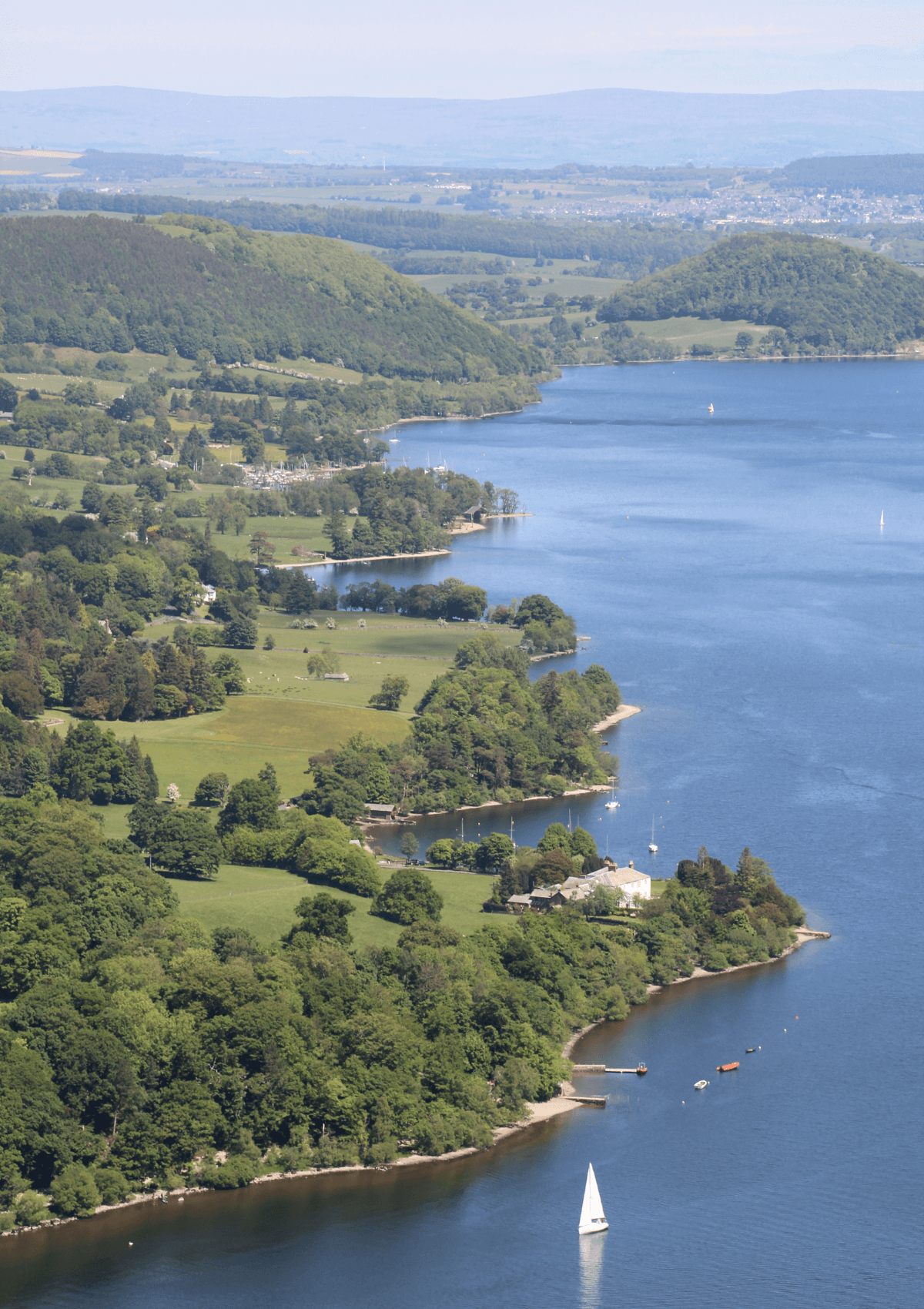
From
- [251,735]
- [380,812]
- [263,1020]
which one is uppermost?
[263,1020]

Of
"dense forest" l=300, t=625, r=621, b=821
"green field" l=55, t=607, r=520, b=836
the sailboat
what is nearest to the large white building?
"dense forest" l=300, t=625, r=621, b=821

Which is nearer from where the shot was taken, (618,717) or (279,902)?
(279,902)

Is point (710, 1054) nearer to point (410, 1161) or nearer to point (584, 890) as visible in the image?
point (584, 890)

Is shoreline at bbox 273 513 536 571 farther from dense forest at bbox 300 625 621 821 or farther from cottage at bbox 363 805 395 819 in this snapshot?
cottage at bbox 363 805 395 819

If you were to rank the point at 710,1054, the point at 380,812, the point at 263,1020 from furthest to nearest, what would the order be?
the point at 380,812, the point at 710,1054, the point at 263,1020

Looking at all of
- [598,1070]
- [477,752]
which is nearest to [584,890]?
[598,1070]

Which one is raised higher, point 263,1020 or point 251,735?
point 263,1020

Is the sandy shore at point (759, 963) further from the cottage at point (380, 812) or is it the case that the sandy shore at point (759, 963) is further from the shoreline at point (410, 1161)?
the cottage at point (380, 812)

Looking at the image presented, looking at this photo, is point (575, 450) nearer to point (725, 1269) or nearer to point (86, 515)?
point (86, 515)

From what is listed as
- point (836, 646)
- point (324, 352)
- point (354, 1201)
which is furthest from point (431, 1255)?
point (324, 352)
